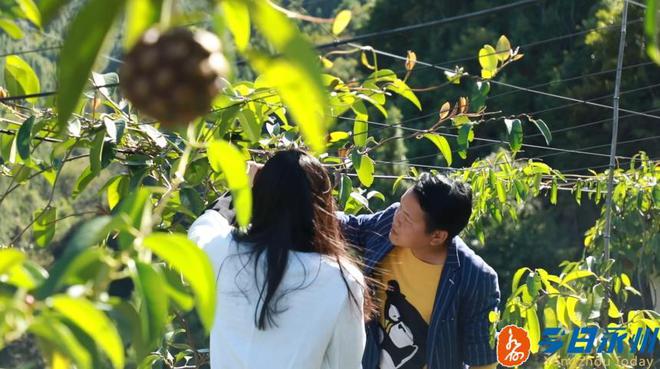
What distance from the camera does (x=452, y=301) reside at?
2.47m

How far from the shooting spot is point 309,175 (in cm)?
187

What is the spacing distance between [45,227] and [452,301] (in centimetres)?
87

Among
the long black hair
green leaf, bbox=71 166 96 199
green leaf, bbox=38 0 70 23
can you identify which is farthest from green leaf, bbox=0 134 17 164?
green leaf, bbox=38 0 70 23

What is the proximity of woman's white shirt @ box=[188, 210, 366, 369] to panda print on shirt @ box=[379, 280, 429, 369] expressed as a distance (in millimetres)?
605

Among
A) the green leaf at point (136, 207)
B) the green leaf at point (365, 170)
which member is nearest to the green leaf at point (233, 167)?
the green leaf at point (136, 207)

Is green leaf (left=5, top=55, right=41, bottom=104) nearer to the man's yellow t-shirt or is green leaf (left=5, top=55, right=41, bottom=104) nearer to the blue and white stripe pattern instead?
the blue and white stripe pattern

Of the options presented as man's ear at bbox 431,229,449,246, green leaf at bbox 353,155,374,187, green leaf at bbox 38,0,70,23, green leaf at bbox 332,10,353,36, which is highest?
green leaf at bbox 38,0,70,23

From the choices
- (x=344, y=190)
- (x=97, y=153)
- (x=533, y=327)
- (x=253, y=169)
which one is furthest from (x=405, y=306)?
(x=97, y=153)

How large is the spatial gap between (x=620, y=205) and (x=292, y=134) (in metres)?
3.09

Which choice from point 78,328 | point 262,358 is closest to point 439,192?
point 262,358

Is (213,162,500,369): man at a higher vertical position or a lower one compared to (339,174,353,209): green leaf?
lower

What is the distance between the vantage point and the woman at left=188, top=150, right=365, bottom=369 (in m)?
1.79

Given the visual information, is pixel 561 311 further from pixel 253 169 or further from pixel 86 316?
pixel 86 316

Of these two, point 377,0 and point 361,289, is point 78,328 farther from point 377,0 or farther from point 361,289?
point 377,0
